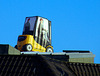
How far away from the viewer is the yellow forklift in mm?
58375

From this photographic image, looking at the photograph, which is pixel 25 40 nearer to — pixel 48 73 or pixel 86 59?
pixel 86 59

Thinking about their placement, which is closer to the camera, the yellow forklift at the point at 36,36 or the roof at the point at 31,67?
the roof at the point at 31,67

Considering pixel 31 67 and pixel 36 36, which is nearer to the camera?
pixel 31 67

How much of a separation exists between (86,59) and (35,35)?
17.3 m

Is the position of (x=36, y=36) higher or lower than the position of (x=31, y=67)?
higher

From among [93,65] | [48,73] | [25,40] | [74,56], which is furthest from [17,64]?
[25,40]

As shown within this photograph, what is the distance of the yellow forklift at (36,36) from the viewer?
58.4m

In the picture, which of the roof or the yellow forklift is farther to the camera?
the yellow forklift

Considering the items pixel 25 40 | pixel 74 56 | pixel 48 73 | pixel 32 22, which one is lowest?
pixel 48 73

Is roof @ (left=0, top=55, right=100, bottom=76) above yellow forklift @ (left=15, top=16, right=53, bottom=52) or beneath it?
beneath

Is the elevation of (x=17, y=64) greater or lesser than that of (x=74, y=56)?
lesser

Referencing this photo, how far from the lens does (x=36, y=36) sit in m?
61.8

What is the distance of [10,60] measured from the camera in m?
23.5

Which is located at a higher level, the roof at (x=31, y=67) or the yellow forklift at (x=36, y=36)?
the yellow forklift at (x=36, y=36)
